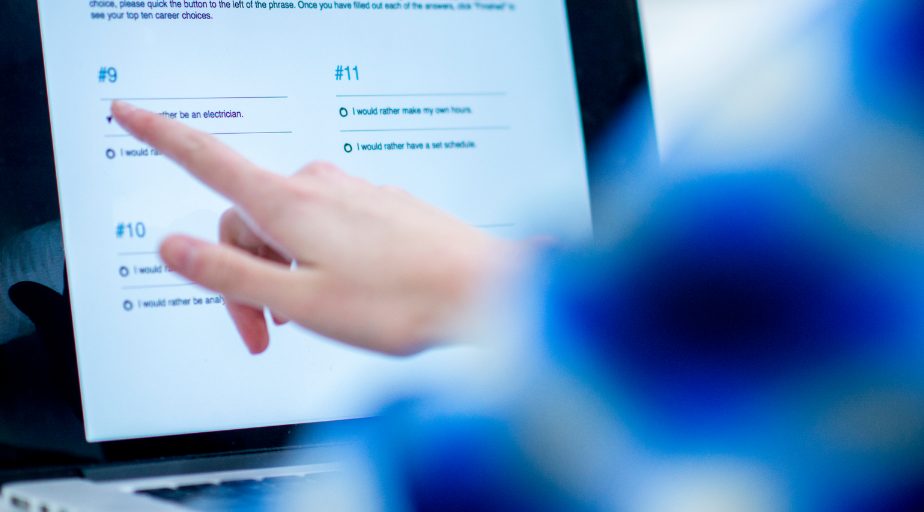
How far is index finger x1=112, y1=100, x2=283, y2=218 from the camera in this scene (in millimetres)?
327

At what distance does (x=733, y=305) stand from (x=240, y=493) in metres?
0.30

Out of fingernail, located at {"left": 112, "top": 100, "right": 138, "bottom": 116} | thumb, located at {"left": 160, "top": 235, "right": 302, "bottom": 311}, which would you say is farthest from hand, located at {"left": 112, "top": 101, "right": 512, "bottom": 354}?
fingernail, located at {"left": 112, "top": 100, "right": 138, "bottom": 116}

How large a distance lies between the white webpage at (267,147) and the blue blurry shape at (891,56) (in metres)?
0.31

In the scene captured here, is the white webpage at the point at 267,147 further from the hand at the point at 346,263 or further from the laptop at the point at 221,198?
the hand at the point at 346,263

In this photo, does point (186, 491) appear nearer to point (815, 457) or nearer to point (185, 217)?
point (185, 217)

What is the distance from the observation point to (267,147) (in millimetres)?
495

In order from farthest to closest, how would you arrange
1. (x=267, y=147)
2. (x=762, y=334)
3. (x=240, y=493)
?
(x=267, y=147) < (x=240, y=493) < (x=762, y=334)

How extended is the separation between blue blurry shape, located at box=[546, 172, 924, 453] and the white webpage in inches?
9.4

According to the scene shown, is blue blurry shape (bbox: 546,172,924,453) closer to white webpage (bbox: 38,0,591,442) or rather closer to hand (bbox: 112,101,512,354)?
hand (bbox: 112,101,512,354)

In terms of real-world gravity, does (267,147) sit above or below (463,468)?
above

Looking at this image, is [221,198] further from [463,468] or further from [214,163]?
[463,468]

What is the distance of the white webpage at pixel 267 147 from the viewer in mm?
452

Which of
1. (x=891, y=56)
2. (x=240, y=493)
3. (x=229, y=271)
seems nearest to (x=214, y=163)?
(x=229, y=271)

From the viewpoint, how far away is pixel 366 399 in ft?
1.63
